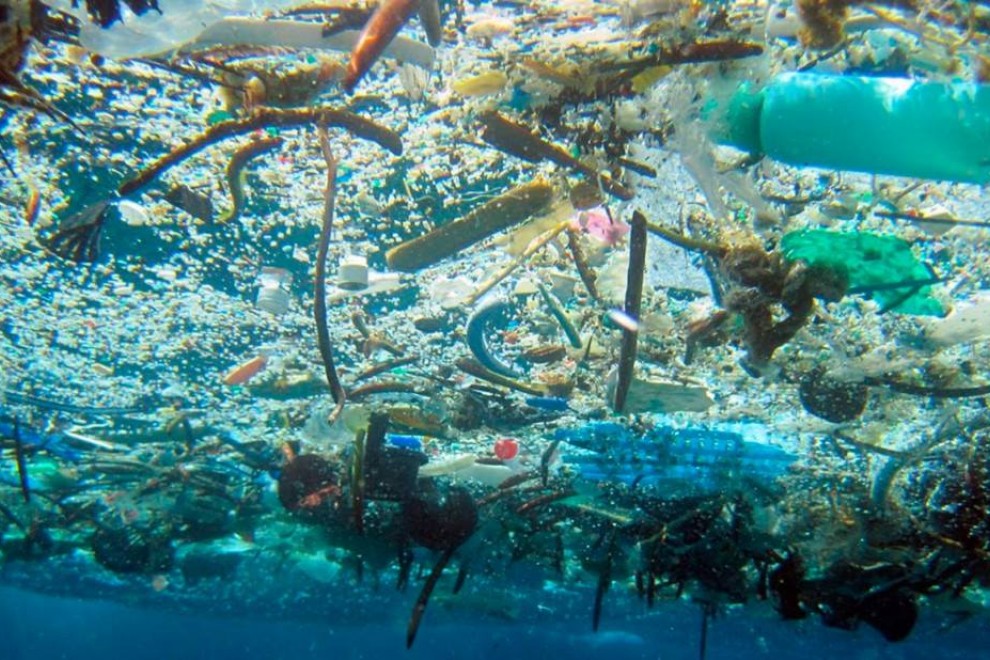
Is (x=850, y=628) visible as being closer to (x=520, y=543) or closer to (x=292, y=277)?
(x=520, y=543)

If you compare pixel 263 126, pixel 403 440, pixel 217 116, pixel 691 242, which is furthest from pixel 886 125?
pixel 403 440

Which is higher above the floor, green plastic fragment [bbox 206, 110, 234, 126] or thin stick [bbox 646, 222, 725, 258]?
green plastic fragment [bbox 206, 110, 234, 126]

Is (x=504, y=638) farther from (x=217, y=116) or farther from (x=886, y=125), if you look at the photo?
(x=886, y=125)

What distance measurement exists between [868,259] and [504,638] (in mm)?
66027

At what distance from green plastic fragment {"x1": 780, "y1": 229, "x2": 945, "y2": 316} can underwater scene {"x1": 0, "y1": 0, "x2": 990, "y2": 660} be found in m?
0.03

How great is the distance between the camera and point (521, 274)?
5.98 metres


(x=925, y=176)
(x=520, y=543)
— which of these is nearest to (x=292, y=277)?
(x=925, y=176)

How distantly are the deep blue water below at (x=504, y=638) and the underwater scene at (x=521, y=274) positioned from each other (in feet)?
55.7

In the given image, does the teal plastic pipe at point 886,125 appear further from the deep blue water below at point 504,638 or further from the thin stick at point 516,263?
the deep blue water below at point 504,638

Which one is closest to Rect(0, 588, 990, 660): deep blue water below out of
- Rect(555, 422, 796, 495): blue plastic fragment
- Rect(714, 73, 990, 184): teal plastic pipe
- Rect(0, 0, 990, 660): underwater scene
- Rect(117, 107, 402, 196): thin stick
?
Rect(555, 422, 796, 495): blue plastic fragment

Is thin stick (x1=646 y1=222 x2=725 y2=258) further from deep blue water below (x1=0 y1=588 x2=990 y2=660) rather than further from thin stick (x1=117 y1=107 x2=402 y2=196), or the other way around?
deep blue water below (x1=0 y1=588 x2=990 y2=660)

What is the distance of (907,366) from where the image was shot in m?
6.81

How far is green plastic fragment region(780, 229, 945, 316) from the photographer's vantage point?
14.6 feet

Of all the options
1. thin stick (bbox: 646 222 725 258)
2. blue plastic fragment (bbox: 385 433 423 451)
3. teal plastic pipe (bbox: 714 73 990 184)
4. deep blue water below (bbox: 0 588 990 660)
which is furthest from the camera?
deep blue water below (bbox: 0 588 990 660)
